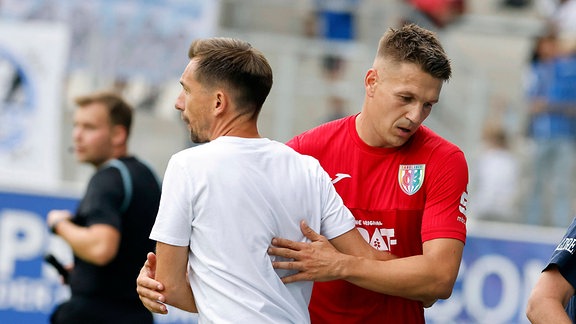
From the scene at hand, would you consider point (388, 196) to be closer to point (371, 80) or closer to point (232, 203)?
point (371, 80)

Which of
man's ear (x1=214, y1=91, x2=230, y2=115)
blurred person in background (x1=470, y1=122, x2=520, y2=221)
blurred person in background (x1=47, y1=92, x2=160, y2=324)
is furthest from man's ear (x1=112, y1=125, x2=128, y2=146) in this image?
blurred person in background (x1=470, y1=122, x2=520, y2=221)

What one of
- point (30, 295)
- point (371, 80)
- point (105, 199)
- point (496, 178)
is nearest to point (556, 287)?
point (371, 80)

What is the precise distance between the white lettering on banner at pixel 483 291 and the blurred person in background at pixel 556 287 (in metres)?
6.34

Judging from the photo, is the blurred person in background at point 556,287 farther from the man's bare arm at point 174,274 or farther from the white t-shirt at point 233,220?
the man's bare arm at point 174,274

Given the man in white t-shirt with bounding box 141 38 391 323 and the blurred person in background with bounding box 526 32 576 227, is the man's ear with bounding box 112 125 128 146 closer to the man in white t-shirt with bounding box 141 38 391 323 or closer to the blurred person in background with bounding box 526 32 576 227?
the man in white t-shirt with bounding box 141 38 391 323

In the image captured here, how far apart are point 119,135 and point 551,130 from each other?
641 cm

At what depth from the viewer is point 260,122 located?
10.6 metres

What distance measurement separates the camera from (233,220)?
11.7ft

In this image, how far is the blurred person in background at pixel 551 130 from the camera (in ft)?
36.2

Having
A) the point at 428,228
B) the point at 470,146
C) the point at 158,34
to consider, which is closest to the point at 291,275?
the point at 428,228

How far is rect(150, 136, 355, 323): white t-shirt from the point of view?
11.6 ft

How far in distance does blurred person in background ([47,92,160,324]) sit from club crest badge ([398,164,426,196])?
213cm

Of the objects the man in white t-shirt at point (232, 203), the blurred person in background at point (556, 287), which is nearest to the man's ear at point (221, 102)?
the man in white t-shirt at point (232, 203)

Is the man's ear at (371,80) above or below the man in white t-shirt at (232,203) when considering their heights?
above
